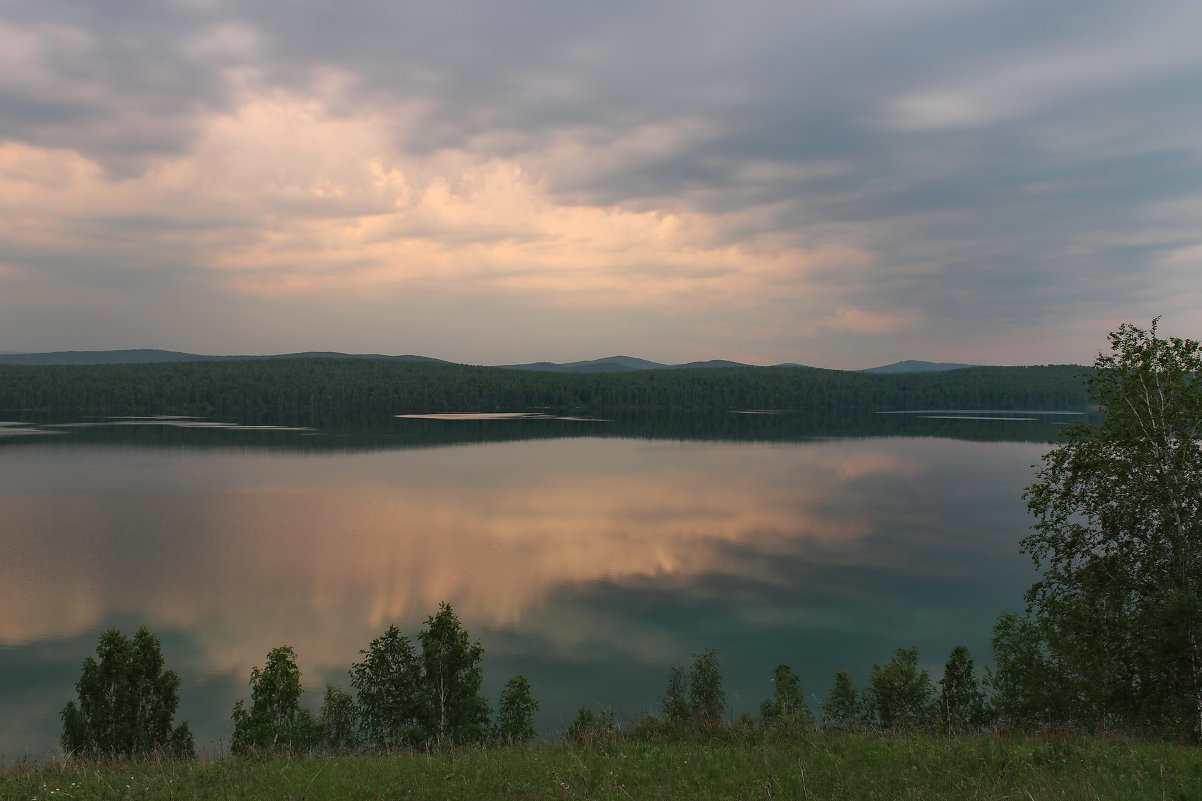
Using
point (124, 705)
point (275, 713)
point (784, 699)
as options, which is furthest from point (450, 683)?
point (784, 699)

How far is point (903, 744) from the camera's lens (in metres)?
10.2

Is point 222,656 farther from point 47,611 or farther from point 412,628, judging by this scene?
point 47,611

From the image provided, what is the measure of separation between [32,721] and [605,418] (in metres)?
147

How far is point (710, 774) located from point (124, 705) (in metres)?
16.0

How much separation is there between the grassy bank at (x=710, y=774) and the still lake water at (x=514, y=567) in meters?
8.96

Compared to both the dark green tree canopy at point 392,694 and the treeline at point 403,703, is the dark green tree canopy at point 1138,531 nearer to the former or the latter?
the treeline at point 403,703

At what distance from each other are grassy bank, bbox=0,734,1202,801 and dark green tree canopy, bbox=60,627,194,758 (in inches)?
339

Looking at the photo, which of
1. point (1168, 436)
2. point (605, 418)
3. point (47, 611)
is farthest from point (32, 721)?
point (605, 418)

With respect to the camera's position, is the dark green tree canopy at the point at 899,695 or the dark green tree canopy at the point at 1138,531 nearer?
the dark green tree canopy at the point at 1138,531

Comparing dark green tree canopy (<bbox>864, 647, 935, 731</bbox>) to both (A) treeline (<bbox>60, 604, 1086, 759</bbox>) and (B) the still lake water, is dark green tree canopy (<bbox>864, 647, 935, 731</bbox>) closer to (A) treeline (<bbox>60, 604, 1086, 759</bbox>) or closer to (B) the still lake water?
(A) treeline (<bbox>60, 604, 1086, 759</bbox>)

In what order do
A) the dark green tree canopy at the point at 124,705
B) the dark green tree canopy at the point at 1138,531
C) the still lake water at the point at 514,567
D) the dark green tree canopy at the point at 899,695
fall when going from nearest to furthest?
1. the dark green tree canopy at the point at 1138,531
2. the dark green tree canopy at the point at 124,705
3. the dark green tree canopy at the point at 899,695
4. the still lake water at the point at 514,567

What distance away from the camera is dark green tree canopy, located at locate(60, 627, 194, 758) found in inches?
688

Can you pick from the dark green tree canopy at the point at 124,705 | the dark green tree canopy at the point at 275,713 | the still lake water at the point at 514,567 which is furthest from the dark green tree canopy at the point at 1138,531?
the dark green tree canopy at the point at 124,705

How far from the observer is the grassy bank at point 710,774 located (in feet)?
27.1
